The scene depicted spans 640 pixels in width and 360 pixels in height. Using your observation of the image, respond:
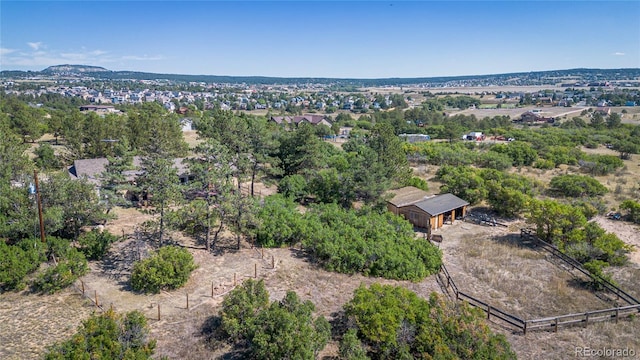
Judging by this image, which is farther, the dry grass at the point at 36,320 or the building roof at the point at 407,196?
the building roof at the point at 407,196

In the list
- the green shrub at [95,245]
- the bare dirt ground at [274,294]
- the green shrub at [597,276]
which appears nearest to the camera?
the bare dirt ground at [274,294]

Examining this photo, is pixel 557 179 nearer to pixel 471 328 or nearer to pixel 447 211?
pixel 447 211

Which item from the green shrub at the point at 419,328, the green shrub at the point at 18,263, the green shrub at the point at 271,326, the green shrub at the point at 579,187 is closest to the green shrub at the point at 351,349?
the green shrub at the point at 419,328

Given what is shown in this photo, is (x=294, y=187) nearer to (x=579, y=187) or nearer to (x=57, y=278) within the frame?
(x=57, y=278)

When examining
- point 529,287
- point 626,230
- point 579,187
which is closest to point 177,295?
point 529,287

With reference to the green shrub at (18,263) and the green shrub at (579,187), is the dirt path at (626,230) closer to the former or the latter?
the green shrub at (579,187)

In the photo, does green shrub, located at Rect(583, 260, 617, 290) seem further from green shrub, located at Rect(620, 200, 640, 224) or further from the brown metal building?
green shrub, located at Rect(620, 200, 640, 224)

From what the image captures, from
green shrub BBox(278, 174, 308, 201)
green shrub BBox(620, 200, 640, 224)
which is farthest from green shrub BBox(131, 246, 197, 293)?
green shrub BBox(620, 200, 640, 224)
